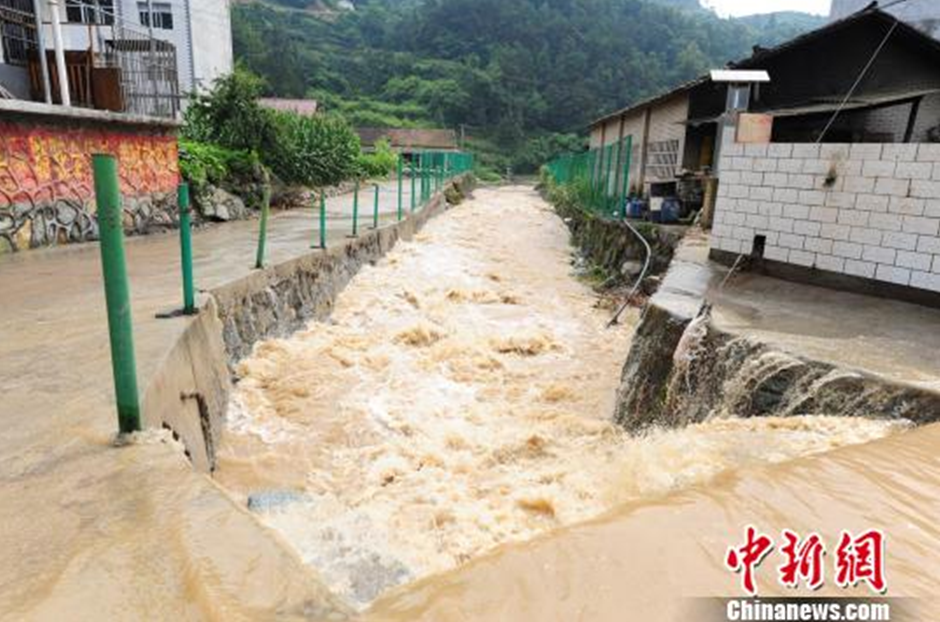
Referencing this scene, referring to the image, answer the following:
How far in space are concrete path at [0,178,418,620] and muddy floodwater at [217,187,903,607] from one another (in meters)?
0.45

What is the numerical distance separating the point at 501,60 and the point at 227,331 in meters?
72.2

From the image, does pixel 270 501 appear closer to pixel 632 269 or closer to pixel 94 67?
pixel 632 269

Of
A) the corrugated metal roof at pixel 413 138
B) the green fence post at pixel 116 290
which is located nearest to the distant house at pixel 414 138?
the corrugated metal roof at pixel 413 138

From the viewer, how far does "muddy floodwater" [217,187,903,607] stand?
3139 millimetres

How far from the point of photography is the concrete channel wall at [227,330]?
3.63 meters

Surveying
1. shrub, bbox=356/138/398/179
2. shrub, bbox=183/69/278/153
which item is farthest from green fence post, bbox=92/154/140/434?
shrub, bbox=356/138/398/179

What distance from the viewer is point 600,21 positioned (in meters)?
75.8

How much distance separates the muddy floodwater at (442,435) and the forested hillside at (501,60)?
5334 cm

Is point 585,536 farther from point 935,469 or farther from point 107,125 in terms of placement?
point 107,125

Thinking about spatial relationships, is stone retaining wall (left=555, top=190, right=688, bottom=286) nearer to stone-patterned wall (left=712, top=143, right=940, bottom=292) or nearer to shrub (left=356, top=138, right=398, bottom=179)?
stone-patterned wall (left=712, top=143, right=940, bottom=292)

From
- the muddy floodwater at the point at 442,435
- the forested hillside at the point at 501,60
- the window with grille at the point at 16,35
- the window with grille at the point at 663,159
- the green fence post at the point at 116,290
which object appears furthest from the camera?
the forested hillside at the point at 501,60

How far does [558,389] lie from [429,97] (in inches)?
2623

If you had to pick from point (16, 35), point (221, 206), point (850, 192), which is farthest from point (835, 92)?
point (16, 35)

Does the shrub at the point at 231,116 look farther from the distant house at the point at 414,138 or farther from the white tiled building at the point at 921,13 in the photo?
the distant house at the point at 414,138
